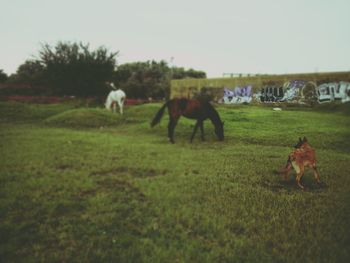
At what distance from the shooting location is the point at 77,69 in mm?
29344

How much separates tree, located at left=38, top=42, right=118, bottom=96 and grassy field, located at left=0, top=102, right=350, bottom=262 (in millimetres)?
19784

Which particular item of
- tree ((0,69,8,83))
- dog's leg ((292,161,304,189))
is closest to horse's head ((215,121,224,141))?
dog's leg ((292,161,304,189))

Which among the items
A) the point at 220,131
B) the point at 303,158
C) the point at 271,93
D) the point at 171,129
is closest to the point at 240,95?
the point at 220,131

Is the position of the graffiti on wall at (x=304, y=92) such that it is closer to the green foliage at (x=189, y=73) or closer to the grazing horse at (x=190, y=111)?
the grazing horse at (x=190, y=111)

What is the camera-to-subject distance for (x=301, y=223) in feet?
15.7

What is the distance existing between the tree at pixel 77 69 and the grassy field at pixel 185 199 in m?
19.8

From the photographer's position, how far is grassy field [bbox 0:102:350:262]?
4.04 m

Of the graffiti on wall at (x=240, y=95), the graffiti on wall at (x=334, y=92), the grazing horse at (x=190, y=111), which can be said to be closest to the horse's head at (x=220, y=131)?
the grazing horse at (x=190, y=111)

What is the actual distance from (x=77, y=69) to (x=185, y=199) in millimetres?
26262

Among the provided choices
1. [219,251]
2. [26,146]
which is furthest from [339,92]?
[26,146]

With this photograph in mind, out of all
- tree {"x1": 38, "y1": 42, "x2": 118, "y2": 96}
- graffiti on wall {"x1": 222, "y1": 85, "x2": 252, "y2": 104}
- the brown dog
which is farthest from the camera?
tree {"x1": 38, "y1": 42, "x2": 118, "y2": 96}

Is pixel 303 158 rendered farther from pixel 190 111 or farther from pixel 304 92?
pixel 190 111

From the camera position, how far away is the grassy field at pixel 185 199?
4.04 meters

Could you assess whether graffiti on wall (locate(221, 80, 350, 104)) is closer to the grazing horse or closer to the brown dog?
the brown dog
